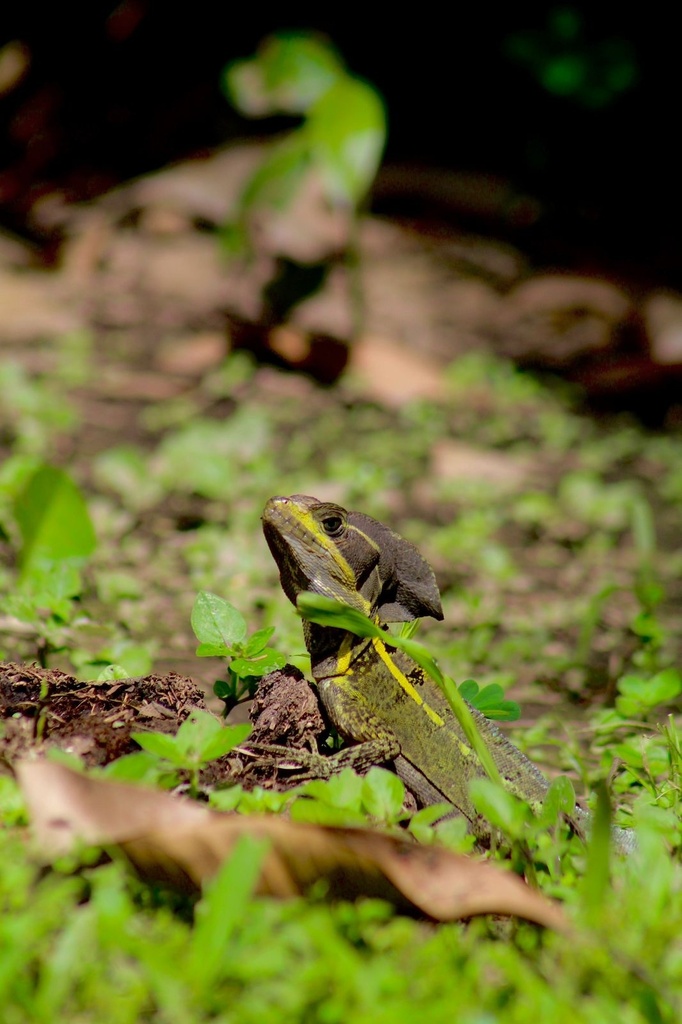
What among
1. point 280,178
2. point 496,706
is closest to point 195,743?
point 496,706

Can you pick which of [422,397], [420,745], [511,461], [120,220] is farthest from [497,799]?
[120,220]

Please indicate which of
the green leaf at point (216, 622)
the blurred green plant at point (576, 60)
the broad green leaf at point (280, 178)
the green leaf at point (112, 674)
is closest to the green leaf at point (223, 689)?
the green leaf at point (216, 622)

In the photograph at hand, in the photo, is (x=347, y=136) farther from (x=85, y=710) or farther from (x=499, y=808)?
(x=499, y=808)

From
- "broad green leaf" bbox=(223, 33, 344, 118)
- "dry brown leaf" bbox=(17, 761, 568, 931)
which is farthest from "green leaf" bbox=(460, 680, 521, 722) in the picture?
"broad green leaf" bbox=(223, 33, 344, 118)

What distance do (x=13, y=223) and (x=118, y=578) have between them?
696 cm

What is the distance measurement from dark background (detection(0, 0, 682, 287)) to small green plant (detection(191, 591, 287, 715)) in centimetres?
790

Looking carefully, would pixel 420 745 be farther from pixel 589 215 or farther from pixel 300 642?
pixel 589 215

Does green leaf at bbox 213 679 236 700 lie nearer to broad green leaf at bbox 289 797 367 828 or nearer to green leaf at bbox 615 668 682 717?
broad green leaf at bbox 289 797 367 828

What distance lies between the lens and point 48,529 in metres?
2.24

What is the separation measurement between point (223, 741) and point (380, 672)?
88 cm

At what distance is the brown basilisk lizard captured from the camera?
274cm

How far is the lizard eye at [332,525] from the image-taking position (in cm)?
314

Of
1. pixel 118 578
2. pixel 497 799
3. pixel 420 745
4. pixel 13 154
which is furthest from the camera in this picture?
pixel 13 154

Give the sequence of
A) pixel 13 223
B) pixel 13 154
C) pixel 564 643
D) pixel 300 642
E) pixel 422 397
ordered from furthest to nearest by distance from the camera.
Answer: pixel 13 154
pixel 13 223
pixel 422 397
pixel 564 643
pixel 300 642
